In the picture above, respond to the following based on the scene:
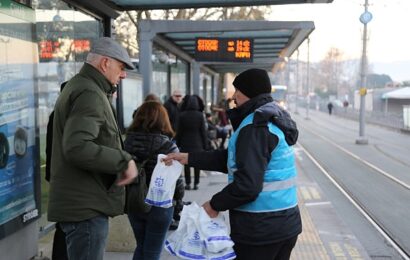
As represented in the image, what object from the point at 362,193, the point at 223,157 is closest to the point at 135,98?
the point at 362,193

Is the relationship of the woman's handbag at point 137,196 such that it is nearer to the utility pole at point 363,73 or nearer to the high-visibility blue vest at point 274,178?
the high-visibility blue vest at point 274,178

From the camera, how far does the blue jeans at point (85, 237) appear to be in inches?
107

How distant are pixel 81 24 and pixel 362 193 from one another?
6000mm

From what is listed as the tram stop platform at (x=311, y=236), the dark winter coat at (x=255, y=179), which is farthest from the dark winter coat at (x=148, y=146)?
the tram stop platform at (x=311, y=236)

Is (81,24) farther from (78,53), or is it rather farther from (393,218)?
(393,218)

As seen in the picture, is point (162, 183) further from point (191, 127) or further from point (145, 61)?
point (145, 61)

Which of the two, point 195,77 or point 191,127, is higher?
point 195,77

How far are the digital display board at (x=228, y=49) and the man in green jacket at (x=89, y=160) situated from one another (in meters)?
9.26

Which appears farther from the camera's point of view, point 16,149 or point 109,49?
point 16,149

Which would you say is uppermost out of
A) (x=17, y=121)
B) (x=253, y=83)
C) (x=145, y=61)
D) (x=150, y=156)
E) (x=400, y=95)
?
(x=145, y=61)

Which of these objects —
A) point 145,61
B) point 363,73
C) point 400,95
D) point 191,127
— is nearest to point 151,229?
point 191,127

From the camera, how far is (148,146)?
388 centimetres

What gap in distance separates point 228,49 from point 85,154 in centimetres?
994

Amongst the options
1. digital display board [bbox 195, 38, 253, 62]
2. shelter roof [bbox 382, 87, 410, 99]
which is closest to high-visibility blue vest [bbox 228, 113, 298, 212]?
digital display board [bbox 195, 38, 253, 62]
